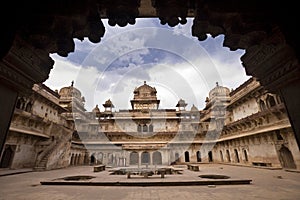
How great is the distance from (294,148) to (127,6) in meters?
20.1

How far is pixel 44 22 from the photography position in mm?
2441

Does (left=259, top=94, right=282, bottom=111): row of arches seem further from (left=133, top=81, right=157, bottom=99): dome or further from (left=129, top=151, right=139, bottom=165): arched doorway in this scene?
(left=133, top=81, right=157, bottom=99): dome

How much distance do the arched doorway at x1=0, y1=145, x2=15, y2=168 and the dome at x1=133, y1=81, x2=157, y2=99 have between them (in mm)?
25232

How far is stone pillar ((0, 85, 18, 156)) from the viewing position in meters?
2.50

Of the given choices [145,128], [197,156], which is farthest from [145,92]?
[197,156]

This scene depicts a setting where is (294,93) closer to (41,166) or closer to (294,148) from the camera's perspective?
(294,148)

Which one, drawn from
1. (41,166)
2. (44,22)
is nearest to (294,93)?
(44,22)

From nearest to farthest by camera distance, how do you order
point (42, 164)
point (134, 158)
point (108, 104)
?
point (42, 164) → point (134, 158) → point (108, 104)

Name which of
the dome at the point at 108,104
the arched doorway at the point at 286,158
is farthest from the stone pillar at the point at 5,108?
the dome at the point at 108,104

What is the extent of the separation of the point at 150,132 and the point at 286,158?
20.7 meters

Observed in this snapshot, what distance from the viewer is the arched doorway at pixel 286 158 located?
17.5 metres

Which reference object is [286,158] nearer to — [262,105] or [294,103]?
[262,105]

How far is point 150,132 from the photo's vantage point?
33.2 m

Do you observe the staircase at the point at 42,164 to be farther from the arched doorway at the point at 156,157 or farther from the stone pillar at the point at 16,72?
the stone pillar at the point at 16,72
